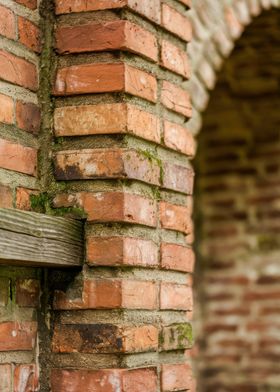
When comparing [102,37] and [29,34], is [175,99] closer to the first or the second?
[102,37]

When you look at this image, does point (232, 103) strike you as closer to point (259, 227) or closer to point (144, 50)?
point (259, 227)

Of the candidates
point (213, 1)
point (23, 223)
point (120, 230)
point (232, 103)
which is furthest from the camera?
point (232, 103)

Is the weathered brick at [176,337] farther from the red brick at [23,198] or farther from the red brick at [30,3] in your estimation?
the red brick at [30,3]

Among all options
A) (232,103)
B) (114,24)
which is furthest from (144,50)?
(232,103)

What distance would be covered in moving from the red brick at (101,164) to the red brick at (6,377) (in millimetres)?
486

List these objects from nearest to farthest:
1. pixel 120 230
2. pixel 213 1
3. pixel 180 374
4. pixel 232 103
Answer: pixel 120 230 → pixel 180 374 → pixel 213 1 → pixel 232 103

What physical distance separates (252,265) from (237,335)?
0.39m

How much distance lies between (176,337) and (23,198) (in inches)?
22.2

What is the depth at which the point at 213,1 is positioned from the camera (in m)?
3.04

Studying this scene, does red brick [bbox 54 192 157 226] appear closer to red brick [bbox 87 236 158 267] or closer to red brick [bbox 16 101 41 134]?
red brick [bbox 87 236 158 267]

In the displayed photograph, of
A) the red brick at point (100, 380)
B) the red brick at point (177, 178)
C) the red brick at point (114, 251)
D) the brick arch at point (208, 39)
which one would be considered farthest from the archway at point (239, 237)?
the red brick at point (100, 380)

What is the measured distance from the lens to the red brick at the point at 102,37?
6.77 feet

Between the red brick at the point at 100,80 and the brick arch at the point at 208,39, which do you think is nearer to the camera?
the red brick at the point at 100,80

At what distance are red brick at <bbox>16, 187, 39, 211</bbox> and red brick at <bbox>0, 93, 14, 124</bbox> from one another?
17cm
